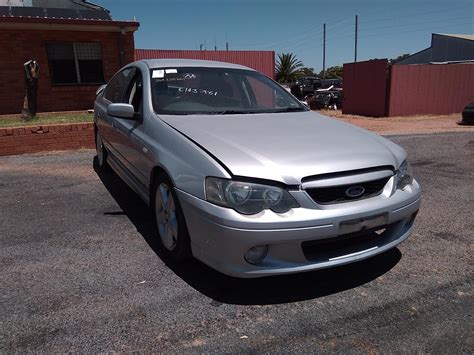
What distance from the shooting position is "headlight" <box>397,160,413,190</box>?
297cm

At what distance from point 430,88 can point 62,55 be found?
590 inches

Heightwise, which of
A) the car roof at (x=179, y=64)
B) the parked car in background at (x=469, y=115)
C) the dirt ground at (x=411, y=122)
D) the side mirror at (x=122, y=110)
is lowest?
the dirt ground at (x=411, y=122)

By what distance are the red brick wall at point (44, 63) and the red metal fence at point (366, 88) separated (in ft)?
33.6

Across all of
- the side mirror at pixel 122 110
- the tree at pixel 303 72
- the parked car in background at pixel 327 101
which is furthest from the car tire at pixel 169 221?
the tree at pixel 303 72

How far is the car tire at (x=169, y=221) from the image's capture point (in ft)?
9.54

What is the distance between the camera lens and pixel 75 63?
1335 cm

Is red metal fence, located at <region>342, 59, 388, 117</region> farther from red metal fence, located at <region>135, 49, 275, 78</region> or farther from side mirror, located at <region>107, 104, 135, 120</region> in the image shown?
side mirror, located at <region>107, 104, 135, 120</region>

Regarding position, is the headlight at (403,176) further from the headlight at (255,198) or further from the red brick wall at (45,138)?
the red brick wall at (45,138)

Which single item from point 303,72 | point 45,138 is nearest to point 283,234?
point 45,138

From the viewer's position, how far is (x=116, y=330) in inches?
95.3

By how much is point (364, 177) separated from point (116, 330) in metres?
1.78

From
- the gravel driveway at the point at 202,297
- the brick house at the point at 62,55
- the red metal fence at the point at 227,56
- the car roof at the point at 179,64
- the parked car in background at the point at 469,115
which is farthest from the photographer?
the red metal fence at the point at 227,56

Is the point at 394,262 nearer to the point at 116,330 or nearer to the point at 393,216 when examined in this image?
the point at 393,216

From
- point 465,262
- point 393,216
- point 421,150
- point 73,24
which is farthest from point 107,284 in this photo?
point 73,24
